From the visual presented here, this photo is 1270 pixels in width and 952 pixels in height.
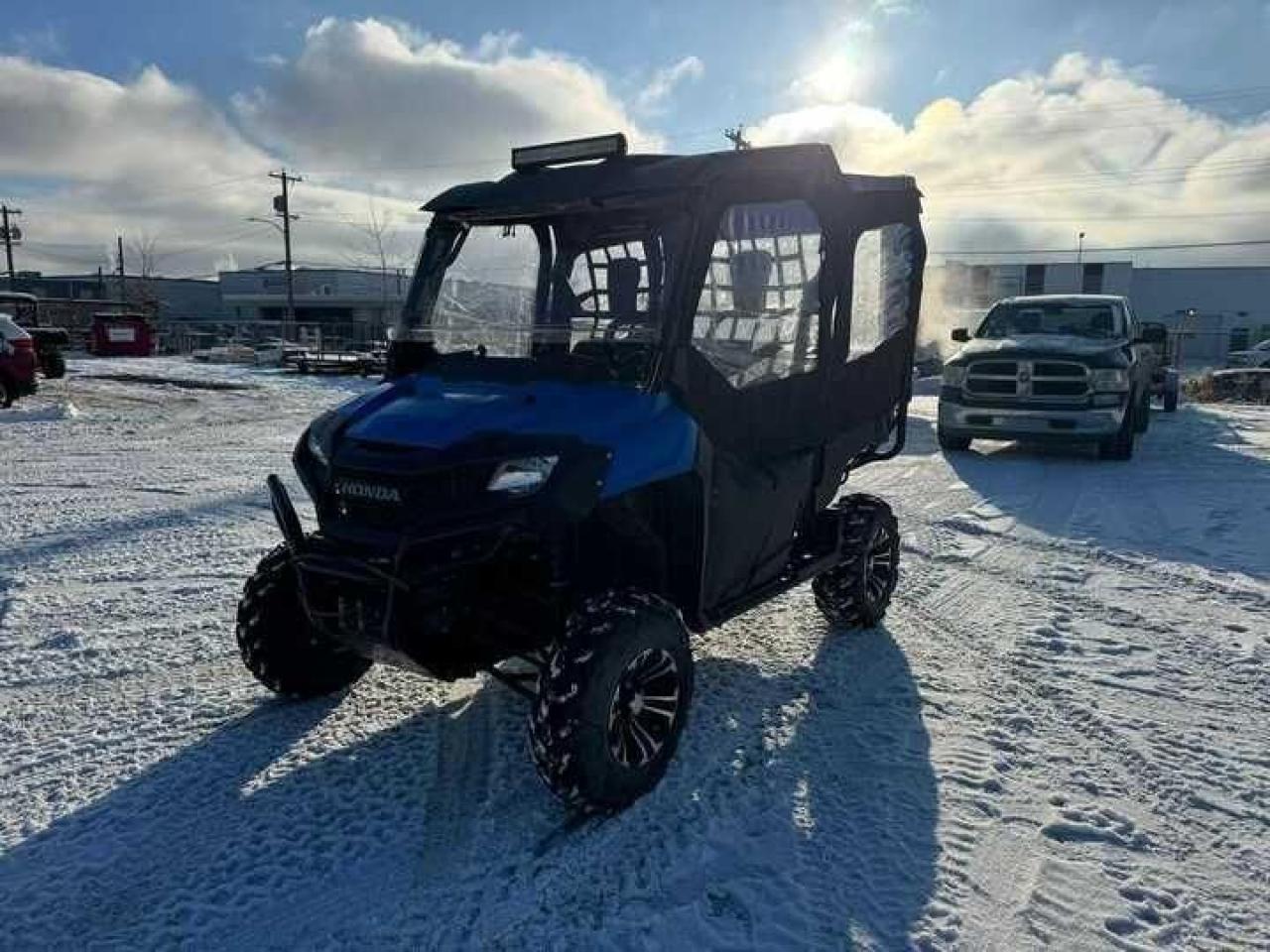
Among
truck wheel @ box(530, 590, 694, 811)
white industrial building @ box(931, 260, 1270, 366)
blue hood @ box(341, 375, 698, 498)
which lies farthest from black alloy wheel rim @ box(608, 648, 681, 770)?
white industrial building @ box(931, 260, 1270, 366)

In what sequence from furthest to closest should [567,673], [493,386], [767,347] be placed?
[767,347] < [493,386] < [567,673]

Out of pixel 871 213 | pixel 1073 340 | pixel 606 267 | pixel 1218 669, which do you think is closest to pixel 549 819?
pixel 606 267

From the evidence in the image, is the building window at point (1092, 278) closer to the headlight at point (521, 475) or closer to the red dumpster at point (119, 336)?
the red dumpster at point (119, 336)

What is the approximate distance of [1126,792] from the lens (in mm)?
3326

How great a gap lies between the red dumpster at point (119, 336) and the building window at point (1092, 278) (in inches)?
2134

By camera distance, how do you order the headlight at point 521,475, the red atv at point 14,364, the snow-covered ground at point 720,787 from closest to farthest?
the snow-covered ground at point 720,787
the headlight at point 521,475
the red atv at point 14,364

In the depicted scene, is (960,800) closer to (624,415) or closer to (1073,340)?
(624,415)

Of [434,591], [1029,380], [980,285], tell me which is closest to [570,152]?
[434,591]

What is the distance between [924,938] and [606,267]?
116 inches

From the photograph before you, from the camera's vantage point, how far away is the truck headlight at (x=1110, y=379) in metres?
10.7

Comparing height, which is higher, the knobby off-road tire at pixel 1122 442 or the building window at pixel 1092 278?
the building window at pixel 1092 278

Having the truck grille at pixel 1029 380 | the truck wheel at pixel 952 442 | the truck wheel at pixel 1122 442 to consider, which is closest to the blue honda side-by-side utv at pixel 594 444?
the truck grille at pixel 1029 380

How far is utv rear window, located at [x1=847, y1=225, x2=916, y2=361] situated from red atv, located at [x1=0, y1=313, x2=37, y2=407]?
1592 centimetres

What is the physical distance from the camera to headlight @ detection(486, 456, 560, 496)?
3.08m
